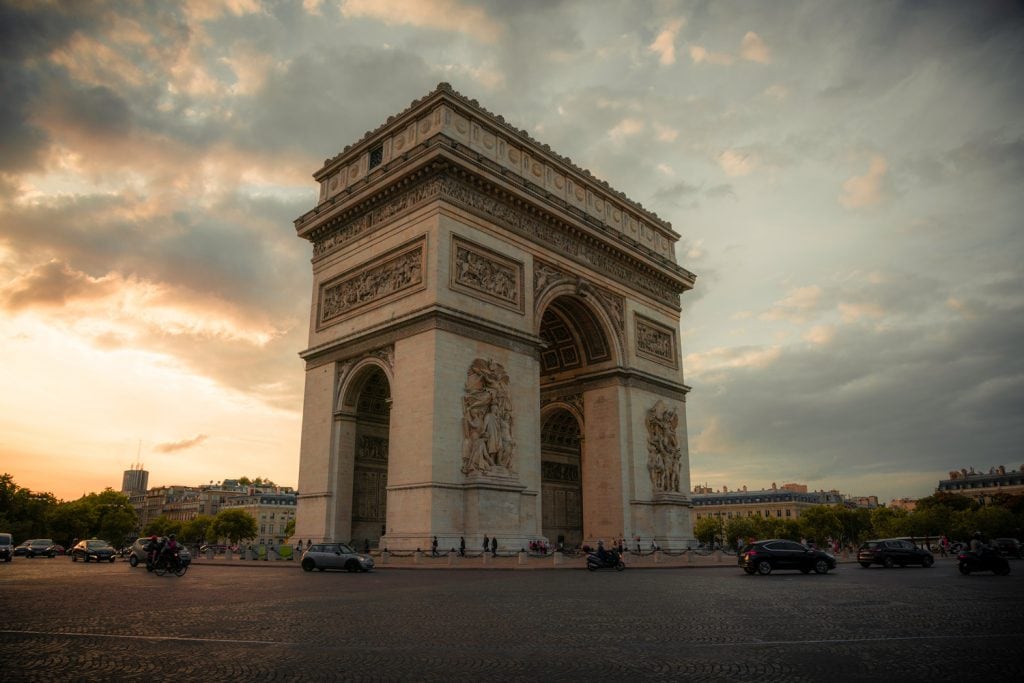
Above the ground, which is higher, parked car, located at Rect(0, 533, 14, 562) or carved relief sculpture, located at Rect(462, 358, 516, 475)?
carved relief sculpture, located at Rect(462, 358, 516, 475)

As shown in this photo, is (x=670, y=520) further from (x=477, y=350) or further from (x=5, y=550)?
(x=5, y=550)

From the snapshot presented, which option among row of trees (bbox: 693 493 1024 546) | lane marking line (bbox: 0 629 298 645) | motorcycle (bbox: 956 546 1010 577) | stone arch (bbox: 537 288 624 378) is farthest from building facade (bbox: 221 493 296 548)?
lane marking line (bbox: 0 629 298 645)

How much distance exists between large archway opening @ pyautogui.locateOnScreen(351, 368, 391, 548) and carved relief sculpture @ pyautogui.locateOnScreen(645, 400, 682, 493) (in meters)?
12.9

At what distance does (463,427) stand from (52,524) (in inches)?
3187

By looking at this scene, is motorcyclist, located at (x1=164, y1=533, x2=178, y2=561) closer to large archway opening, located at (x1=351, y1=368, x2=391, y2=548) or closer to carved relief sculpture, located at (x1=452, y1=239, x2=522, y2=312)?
large archway opening, located at (x1=351, y1=368, x2=391, y2=548)

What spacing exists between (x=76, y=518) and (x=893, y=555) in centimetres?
8901

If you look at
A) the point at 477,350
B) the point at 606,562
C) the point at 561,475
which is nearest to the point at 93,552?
the point at 477,350

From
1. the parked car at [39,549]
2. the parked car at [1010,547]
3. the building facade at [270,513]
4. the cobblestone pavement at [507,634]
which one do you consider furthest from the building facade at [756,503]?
the cobblestone pavement at [507,634]

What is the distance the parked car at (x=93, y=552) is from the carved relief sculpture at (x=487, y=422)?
20755 mm

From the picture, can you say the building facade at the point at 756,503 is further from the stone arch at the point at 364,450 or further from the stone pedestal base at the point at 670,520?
the stone arch at the point at 364,450

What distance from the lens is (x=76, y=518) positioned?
84750mm

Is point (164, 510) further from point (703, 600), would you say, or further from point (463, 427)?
point (703, 600)

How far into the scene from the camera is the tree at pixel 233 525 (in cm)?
10219

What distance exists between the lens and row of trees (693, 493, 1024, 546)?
7856cm
